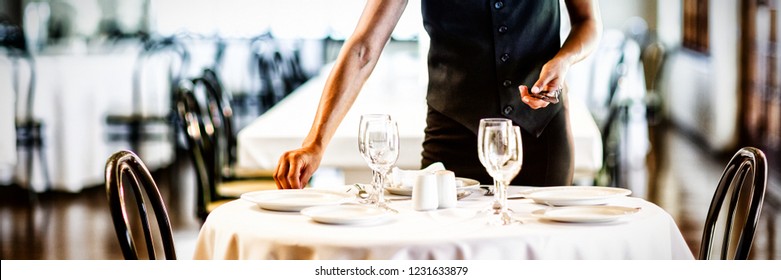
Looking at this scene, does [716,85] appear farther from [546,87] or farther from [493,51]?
[546,87]

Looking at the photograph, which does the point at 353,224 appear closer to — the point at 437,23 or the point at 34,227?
the point at 437,23

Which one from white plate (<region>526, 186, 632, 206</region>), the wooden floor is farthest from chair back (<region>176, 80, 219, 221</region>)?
white plate (<region>526, 186, 632, 206</region>)

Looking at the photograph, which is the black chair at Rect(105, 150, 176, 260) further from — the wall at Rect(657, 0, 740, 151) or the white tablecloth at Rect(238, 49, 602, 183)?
the wall at Rect(657, 0, 740, 151)

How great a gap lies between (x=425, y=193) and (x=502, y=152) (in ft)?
0.66

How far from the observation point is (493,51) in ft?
7.50

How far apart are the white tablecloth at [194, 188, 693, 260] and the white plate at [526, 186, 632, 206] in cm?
6

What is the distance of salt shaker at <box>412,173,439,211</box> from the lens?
173 centimetres

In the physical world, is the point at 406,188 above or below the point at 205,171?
above

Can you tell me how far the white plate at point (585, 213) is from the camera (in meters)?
1.59

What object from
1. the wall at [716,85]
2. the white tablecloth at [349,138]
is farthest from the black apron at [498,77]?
the wall at [716,85]

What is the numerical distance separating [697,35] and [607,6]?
5.96 feet

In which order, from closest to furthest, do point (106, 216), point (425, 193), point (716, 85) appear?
point (425, 193), point (106, 216), point (716, 85)

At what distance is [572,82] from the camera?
733 centimetres

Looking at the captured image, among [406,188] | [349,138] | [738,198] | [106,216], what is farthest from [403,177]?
[106,216]
